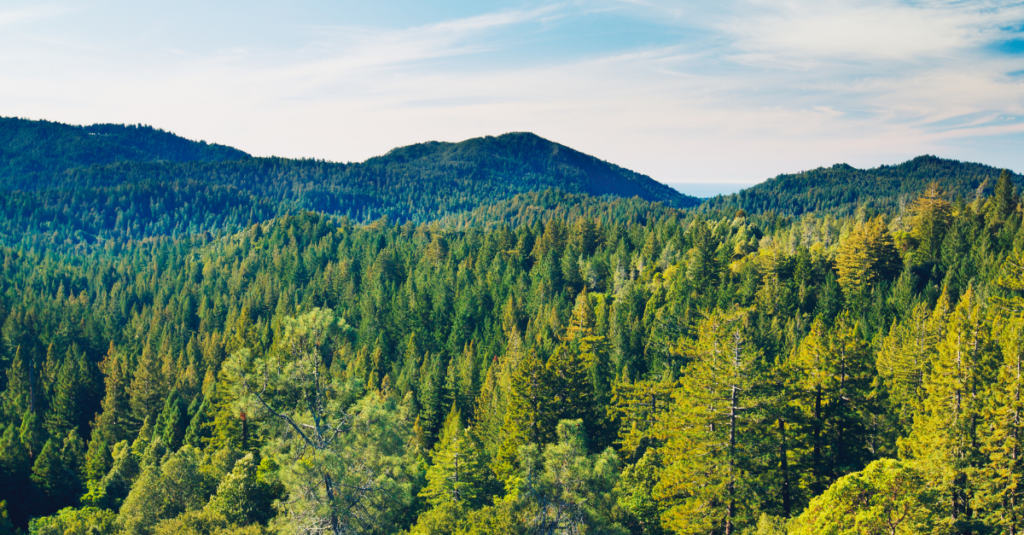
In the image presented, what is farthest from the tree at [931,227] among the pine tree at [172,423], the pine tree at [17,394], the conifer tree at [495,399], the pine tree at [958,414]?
the pine tree at [17,394]

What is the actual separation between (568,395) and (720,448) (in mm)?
15426

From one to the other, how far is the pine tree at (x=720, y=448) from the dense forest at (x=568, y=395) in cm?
11

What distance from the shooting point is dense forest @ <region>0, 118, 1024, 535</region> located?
72.5 ft

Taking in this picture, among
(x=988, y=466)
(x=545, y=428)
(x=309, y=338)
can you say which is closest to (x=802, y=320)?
(x=545, y=428)

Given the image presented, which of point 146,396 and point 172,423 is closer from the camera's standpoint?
point 172,423

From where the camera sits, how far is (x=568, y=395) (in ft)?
141

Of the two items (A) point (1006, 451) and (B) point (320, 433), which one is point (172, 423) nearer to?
(B) point (320, 433)

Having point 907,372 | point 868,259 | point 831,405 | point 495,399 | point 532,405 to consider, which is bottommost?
point 495,399

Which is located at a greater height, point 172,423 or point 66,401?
point 172,423

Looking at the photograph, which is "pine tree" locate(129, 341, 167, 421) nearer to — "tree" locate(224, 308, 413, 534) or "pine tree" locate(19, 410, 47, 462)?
"pine tree" locate(19, 410, 47, 462)

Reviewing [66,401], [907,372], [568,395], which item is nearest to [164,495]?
[568,395]

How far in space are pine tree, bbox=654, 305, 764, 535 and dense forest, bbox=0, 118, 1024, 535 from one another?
0.11m

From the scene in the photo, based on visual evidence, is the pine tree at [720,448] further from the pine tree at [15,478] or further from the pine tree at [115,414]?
the pine tree at [115,414]

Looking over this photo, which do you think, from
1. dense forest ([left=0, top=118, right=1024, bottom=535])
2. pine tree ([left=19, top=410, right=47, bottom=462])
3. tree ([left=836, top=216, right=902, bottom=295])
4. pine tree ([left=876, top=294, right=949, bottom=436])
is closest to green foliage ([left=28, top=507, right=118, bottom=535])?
dense forest ([left=0, top=118, right=1024, bottom=535])
